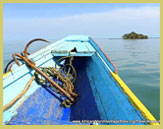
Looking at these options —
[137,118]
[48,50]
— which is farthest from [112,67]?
[48,50]

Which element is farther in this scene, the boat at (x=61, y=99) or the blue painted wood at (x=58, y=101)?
the blue painted wood at (x=58, y=101)

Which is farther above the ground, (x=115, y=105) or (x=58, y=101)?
(x=115, y=105)

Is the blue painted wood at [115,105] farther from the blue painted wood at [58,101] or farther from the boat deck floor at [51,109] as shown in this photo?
the boat deck floor at [51,109]

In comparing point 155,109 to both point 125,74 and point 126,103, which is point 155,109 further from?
point 125,74

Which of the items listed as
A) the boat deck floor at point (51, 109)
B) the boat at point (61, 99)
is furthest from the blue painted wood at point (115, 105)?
the boat deck floor at point (51, 109)

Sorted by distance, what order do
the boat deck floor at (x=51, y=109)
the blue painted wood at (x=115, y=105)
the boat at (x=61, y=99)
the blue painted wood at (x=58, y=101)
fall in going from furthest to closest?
the boat deck floor at (x=51, y=109)
the blue painted wood at (x=58, y=101)
the boat at (x=61, y=99)
the blue painted wood at (x=115, y=105)

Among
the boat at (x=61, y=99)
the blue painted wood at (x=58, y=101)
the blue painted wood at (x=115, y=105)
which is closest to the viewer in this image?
the blue painted wood at (x=115, y=105)

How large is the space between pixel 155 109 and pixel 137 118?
2286mm

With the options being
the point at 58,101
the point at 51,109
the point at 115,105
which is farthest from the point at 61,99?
the point at 115,105

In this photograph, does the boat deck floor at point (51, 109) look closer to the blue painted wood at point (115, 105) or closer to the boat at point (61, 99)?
the boat at point (61, 99)

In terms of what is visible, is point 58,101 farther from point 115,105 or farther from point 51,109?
point 115,105

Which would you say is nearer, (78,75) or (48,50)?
(48,50)

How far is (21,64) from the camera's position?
2.83 metres

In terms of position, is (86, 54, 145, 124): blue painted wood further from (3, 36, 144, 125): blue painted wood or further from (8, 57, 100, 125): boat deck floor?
(8, 57, 100, 125): boat deck floor
